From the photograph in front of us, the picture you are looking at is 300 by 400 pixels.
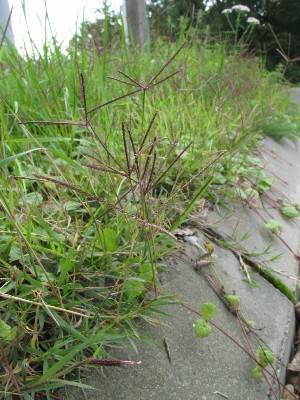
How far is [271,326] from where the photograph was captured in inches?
58.7

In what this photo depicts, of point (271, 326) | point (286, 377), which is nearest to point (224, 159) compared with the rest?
→ point (271, 326)

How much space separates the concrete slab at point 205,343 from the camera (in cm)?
104

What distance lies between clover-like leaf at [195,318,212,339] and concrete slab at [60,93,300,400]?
0.05 meters

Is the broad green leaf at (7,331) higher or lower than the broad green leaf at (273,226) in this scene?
higher

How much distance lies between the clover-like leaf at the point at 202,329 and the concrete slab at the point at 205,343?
5 centimetres

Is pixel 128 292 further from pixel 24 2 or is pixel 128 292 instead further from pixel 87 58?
pixel 87 58

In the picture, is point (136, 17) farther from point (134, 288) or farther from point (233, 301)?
point (134, 288)

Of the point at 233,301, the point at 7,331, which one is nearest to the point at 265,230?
the point at 233,301

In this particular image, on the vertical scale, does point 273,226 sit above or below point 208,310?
below

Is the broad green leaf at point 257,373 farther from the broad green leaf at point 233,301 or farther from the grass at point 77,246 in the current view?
the grass at point 77,246

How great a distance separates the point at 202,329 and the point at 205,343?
3.2 inches

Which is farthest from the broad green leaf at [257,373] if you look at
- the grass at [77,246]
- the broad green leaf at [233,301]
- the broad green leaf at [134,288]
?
the broad green leaf at [134,288]

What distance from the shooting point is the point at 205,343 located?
1.23 meters

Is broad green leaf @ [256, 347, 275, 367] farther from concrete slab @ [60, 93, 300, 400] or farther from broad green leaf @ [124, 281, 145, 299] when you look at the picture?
broad green leaf @ [124, 281, 145, 299]
